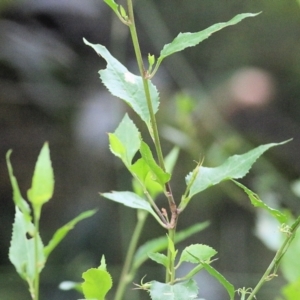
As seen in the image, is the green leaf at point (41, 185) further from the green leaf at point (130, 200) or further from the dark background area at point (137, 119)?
the dark background area at point (137, 119)

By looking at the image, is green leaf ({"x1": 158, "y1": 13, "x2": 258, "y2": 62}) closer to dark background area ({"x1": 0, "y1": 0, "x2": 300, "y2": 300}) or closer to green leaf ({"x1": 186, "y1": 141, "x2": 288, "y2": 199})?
green leaf ({"x1": 186, "y1": 141, "x2": 288, "y2": 199})

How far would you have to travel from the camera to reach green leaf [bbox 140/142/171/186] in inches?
6.2

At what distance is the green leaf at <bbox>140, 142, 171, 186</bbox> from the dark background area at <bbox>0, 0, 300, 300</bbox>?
0.50m

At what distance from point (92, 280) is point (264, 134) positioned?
802 millimetres

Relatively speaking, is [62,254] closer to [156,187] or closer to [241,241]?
[241,241]

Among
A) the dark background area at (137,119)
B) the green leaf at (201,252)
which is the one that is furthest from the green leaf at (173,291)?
the dark background area at (137,119)

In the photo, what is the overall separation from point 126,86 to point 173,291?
0.07 meters

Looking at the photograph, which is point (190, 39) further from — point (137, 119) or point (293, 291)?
point (137, 119)

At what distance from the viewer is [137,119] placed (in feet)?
2.74

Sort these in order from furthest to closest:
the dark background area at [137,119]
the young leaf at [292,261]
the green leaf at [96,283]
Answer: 1. the dark background area at [137,119]
2. the young leaf at [292,261]
3. the green leaf at [96,283]

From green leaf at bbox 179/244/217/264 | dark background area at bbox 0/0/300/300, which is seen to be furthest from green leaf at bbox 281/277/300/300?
dark background area at bbox 0/0/300/300

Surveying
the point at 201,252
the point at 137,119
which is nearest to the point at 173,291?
the point at 201,252

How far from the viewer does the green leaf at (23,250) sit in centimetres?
21

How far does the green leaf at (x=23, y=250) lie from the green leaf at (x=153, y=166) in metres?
0.07
